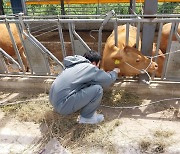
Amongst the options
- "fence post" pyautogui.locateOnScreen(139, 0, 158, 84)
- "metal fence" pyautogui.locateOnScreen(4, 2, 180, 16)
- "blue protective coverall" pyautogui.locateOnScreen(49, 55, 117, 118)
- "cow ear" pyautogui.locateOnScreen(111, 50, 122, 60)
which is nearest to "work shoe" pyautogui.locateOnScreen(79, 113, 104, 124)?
"blue protective coverall" pyautogui.locateOnScreen(49, 55, 117, 118)

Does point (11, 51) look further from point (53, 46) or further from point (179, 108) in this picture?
point (179, 108)

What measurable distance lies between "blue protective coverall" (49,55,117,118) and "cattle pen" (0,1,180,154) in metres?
0.41

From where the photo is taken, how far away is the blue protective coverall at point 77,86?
12.2ft

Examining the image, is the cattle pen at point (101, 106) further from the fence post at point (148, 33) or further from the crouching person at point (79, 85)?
the crouching person at point (79, 85)

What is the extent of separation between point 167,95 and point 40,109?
84.2 inches

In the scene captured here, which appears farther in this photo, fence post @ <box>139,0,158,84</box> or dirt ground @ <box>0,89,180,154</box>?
fence post @ <box>139,0,158,84</box>

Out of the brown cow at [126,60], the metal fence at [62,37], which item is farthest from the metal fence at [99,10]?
the brown cow at [126,60]

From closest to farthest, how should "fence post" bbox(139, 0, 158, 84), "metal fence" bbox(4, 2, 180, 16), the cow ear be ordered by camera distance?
1. "fence post" bbox(139, 0, 158, 84)
2. the cow ear
3. "metal fence" bbox(4, 2, 180, 16)

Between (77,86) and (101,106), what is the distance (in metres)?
0.89

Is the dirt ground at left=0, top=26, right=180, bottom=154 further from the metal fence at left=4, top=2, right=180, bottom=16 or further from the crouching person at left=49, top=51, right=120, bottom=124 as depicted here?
the metal fence at left=4, top=2, right=180, bottom=16

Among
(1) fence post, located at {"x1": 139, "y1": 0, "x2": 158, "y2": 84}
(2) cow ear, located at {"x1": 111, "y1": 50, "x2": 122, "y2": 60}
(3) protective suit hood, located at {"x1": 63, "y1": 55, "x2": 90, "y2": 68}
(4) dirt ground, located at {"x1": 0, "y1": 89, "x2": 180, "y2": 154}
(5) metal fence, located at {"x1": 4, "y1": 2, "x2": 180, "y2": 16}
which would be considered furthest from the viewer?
(5) metal fence, located at {"x1": 4, "y1": 2, "x2": 180, "y2": 16}

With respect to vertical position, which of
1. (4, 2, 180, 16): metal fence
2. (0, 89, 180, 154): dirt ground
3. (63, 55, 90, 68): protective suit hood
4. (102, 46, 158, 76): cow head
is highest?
(63, 55, 90, 68): protective suit hood

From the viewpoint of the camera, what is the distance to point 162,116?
4219 millimetres

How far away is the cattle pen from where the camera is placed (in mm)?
3717
